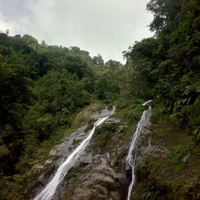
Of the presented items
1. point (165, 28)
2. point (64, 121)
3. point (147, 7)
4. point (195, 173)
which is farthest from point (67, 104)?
point (195, 173)

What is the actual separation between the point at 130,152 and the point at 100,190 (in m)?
2.85

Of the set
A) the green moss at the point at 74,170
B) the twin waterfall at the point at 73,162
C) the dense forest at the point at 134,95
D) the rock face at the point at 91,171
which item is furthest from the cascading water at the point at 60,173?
the dense forest at the point at 134,95

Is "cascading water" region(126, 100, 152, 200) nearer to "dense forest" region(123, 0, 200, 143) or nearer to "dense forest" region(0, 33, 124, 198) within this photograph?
"dense forest" region(123, 0, 200, 143)

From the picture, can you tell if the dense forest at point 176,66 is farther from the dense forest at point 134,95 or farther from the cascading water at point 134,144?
the cascading water at point 134,144

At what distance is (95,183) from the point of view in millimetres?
6871

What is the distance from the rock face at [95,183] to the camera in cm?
645

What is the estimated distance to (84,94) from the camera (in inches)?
893

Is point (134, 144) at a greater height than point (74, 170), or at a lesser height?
lesser

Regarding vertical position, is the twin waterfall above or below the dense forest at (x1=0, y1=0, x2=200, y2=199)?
below

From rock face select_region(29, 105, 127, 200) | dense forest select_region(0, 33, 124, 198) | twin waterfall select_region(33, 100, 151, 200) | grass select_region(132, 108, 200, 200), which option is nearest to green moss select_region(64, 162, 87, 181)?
rock face select_region(29, 105, 127, 200)

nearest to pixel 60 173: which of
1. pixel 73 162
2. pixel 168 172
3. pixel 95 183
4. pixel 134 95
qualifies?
pixel 73 162

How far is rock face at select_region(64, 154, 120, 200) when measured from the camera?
21.1 feet

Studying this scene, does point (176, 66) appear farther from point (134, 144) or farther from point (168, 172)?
point (168, 172)

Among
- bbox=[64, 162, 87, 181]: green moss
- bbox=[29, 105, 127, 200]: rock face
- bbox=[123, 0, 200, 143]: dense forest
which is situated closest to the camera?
bbox=[29, 105, 127, 200]: rock face
